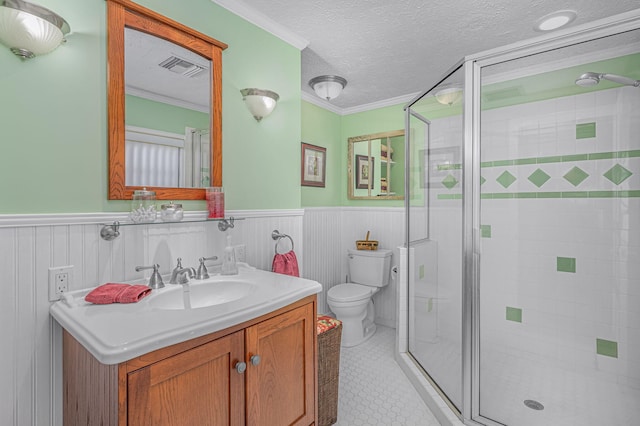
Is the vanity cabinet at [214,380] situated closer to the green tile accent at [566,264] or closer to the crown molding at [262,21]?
the crown molding at [262,21]

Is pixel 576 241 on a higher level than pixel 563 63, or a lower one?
lower

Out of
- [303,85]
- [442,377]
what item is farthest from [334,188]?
[442,377]

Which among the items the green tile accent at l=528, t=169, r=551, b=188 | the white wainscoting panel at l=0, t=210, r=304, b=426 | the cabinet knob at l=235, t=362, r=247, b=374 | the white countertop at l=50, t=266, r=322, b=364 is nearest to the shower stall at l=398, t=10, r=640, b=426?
the green tile accent at l=528, t=169, r=551, b=188

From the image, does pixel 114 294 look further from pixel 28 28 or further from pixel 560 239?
pixel 560 239

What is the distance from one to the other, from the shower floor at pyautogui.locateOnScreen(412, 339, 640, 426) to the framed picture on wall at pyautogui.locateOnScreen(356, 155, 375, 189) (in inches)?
68.9

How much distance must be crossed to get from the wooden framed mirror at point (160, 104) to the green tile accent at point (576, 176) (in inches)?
91.0

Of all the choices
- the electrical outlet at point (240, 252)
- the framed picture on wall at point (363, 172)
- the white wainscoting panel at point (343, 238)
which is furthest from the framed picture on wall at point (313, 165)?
the electrical outlet at point (240, 252)

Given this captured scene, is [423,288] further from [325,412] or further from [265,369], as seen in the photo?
[265,369]

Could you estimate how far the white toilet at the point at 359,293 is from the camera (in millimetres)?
2766

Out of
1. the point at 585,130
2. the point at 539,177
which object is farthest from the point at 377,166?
the point at 585,130

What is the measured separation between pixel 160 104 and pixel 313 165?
1.87m

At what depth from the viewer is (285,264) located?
1.93 m

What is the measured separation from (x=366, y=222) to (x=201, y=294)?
227 cm

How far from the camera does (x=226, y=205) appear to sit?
1746mm
